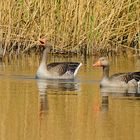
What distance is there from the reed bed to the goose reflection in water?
2917 mm

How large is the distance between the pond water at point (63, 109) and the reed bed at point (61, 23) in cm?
195

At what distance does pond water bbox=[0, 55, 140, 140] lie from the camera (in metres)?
10.3

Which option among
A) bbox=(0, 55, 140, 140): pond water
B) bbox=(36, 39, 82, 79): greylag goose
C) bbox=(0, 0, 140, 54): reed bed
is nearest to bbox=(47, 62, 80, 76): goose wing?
bbox=(36, 39, 82, 79): greylag goose

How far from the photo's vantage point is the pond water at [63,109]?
1026cm

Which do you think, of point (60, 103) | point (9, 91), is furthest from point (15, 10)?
point (60, 103)

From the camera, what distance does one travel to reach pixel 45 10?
1878cm

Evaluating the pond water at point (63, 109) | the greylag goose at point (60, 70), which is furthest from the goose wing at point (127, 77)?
the greylag goose at point (60, 70)

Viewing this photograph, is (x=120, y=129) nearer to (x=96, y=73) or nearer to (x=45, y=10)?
(x=96, y=73)

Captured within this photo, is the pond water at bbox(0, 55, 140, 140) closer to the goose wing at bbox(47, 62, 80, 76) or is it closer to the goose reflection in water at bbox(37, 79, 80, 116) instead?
the goose reflection in water at bbox(37, 79, 80, 116)

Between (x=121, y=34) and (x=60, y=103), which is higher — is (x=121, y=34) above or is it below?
above

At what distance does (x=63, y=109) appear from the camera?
476 inches

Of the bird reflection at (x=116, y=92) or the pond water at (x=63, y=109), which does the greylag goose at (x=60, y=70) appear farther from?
the bird reflection at (x=116, y=92)

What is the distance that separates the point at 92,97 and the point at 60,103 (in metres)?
0.92

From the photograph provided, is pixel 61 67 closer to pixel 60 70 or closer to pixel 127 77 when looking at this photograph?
pixel 60 70
